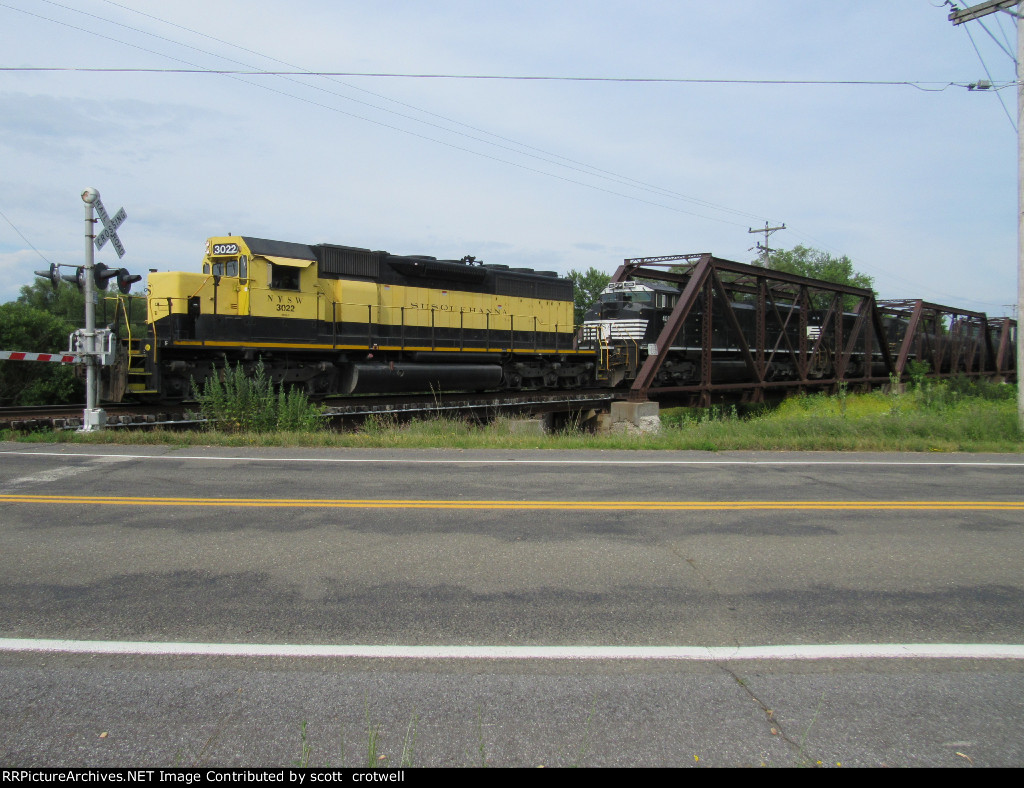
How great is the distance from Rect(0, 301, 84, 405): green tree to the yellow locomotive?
16.5 metres

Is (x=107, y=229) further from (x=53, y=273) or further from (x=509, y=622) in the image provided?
(x=509, y=622)

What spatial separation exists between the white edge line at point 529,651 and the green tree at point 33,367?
94.8 ft

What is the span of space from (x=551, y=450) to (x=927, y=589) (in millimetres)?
6928

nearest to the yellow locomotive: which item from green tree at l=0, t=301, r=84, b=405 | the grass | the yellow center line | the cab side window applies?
the cab side window

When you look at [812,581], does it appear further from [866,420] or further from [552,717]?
[866,420]

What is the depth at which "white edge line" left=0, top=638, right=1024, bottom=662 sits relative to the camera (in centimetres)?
345

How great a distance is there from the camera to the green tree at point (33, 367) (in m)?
27.9

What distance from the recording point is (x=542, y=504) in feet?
22.4

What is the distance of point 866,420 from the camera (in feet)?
46.2

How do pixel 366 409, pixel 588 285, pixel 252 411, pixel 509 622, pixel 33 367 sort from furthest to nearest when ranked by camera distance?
pixel 588 285
pixel 33 367
pixel 366 409
pixel 252 411
pixel 509 622

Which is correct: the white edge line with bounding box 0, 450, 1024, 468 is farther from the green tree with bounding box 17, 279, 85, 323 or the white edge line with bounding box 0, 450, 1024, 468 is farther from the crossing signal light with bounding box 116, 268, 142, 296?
the green tree with bounding box 17, 279, 85, 323

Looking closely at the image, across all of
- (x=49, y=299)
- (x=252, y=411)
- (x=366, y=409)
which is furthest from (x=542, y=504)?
(x=49, y=299)

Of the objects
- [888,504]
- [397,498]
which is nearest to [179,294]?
[397,498]

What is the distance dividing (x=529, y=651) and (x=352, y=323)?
49.3 feet
